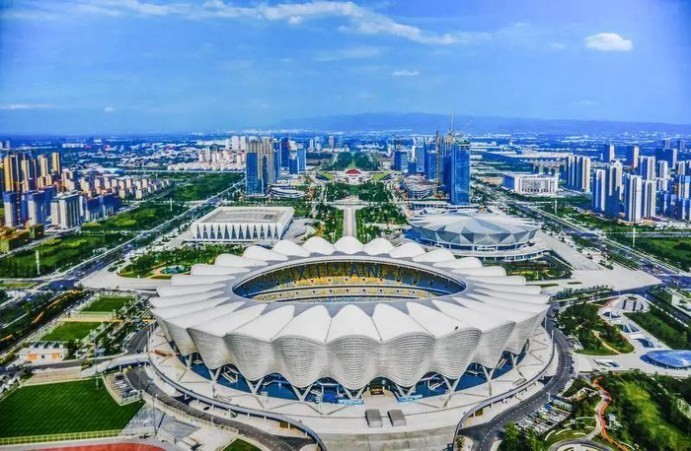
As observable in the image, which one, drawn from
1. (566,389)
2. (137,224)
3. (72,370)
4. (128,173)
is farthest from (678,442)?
(128,173)

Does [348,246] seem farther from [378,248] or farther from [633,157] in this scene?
[633,157]

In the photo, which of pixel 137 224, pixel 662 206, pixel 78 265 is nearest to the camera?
pixel 78 265

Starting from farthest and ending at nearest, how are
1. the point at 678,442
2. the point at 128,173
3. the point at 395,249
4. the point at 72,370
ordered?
the point at 128,173 → the point at 395,249 → the point at 72,370 → the point at 678,442

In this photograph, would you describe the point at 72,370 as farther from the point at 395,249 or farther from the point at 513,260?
the point at 513,260

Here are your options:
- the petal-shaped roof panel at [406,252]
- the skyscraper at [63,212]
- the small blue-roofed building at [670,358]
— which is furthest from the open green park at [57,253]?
the small blue-roofed building at [670,358]

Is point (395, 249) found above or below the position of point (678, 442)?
above

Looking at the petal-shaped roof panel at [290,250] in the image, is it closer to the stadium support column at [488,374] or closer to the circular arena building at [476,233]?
the stadium support column at [488,374]
